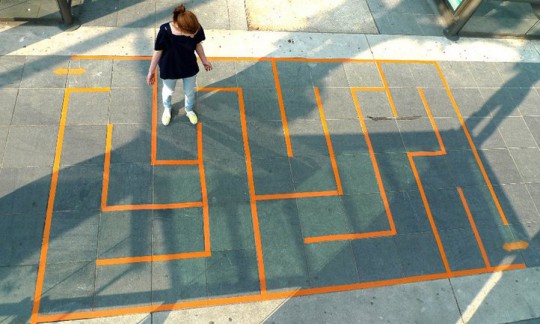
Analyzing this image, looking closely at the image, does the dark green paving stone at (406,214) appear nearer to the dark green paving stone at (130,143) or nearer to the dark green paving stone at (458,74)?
the dark green paving stone at (458,74)

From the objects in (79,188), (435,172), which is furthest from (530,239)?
(79,188)

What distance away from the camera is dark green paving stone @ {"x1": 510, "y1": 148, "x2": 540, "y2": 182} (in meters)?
7.30

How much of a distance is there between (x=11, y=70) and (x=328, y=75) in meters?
6.34

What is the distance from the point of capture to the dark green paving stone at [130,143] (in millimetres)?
6090

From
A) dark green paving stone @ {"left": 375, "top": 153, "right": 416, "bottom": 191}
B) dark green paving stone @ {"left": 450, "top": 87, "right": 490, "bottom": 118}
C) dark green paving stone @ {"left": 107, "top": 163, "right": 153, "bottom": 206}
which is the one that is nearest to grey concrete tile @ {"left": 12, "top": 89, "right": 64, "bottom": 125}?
dark green paving stone @ {"left": 107, "top": 163, "right": 153, "bottom": 206}

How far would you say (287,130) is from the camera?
687 cm

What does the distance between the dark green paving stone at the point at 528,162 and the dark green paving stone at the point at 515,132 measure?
15 centimetres

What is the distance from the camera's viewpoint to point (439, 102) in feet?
25.8

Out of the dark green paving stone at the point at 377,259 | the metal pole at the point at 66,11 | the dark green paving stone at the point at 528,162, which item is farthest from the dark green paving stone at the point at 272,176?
the dark green paving stone at the point at 528,162

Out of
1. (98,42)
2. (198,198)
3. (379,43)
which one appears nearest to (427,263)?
(198,198)

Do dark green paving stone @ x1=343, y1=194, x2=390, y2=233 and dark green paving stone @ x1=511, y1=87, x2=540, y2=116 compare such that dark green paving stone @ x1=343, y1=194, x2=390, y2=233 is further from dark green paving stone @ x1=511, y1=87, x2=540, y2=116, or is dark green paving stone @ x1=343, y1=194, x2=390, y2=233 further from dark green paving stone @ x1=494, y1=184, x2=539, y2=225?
dark green paving stone @ x1=511, y1=87, x2=540, y2=116

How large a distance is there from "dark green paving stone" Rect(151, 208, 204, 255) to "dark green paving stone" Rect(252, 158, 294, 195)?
3.87 ft

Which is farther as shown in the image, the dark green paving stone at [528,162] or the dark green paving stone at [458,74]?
the dark green paving stone at [458,74]

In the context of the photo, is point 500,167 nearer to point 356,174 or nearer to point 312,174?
point 356,174
